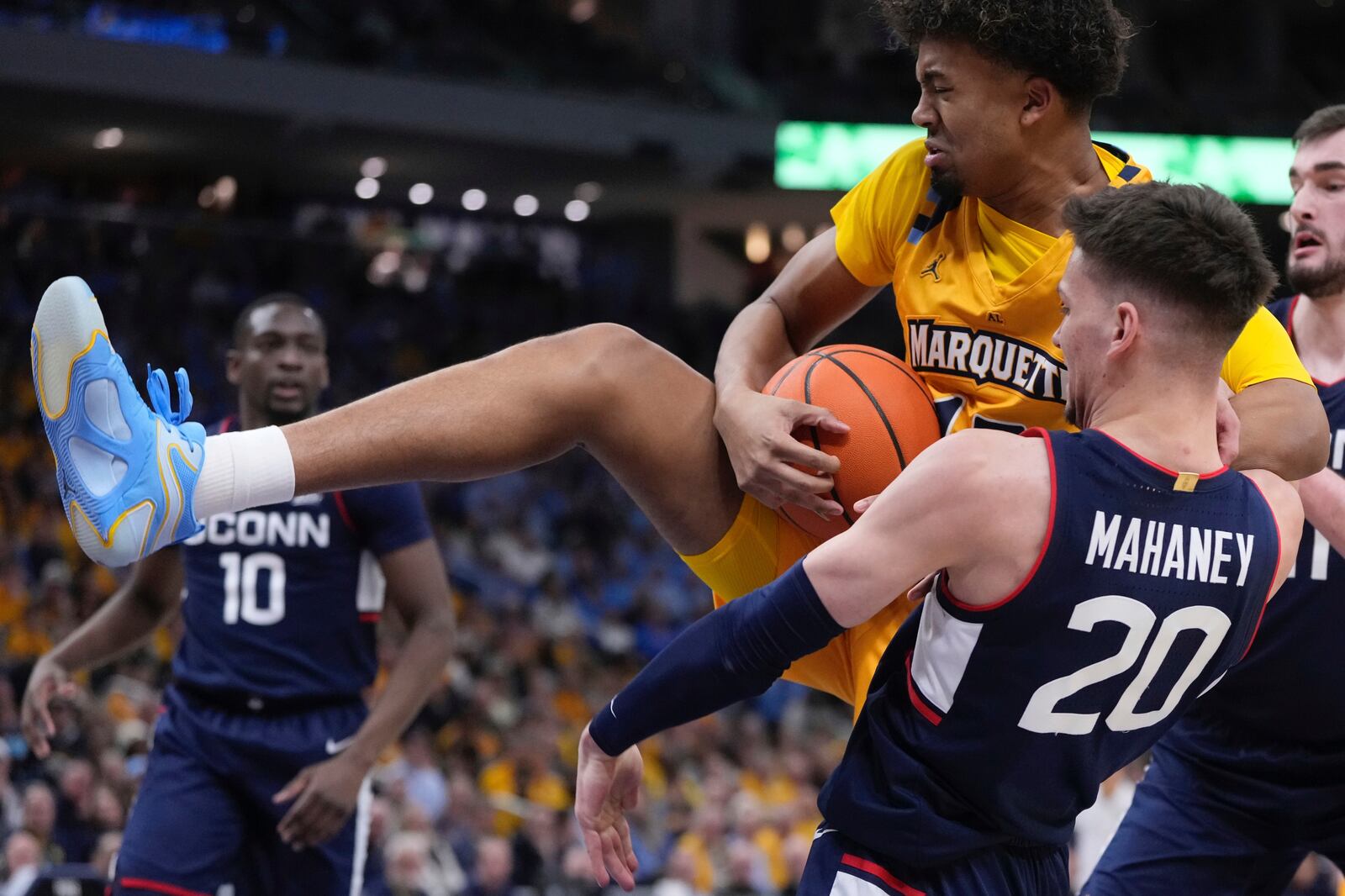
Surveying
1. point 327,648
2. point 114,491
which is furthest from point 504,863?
point 114,491

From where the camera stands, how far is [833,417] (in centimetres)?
285

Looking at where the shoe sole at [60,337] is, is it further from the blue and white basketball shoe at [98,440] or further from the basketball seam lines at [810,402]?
the basketball seam lines at [810,402]

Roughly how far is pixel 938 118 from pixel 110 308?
11206mm

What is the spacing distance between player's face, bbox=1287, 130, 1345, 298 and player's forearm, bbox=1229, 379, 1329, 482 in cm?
73

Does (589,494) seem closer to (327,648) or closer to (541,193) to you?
(541,193)

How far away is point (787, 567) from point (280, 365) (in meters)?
2.28

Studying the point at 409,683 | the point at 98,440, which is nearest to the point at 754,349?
the point at 98,440

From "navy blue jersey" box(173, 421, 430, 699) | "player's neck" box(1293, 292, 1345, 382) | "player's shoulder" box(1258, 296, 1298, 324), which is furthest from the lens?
"navy blue jersey" box(173, 421, 430, 699)

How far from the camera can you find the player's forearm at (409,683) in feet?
14.1

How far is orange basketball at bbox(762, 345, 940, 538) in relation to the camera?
2.86 m

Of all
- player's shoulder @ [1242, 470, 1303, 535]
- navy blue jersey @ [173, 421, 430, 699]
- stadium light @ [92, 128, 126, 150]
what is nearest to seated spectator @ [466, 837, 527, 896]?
navy blue jersey @ [173, 421, 430, 699]

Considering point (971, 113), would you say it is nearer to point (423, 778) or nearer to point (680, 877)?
point (680, 877)

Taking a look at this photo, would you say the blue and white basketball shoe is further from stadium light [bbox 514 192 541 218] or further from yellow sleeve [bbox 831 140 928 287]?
stadium light [bbox 514 192 541 218]

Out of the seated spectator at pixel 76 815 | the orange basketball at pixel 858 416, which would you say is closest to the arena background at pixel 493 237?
the seated spectator at pixel 76 815
